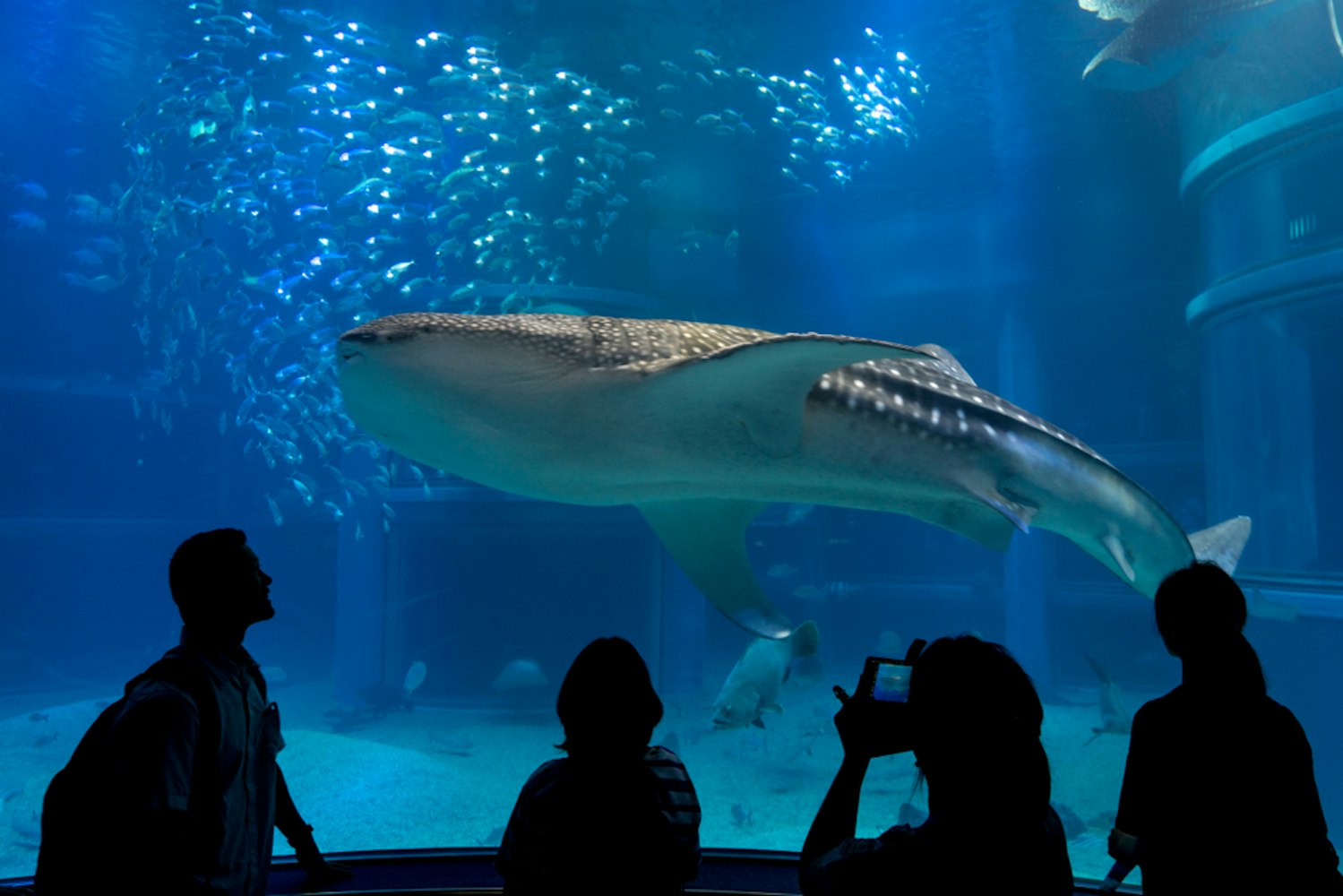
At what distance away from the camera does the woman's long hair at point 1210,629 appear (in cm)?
153

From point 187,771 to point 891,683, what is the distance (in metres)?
1.27

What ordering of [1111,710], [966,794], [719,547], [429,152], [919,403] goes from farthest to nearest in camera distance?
[429,152] → [1111,710] → [719,547] → [919,403] → [966,794]

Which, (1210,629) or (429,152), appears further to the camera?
(429,152)

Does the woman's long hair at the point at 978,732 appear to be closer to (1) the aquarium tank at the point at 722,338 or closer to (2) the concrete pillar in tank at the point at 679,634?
(1) the aquarium tank at the point at 722,338

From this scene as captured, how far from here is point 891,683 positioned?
4.51ft

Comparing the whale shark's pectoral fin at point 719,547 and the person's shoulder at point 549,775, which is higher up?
the whale shark's pectoral fin at point 719,547

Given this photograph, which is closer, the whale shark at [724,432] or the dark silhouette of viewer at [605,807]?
the dark silhouette of viewer at [605,807]

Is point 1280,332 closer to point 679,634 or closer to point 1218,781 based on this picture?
point 1218,781

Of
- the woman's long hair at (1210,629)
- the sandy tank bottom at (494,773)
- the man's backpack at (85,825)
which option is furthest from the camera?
the sandy tank bottom at (494,773)

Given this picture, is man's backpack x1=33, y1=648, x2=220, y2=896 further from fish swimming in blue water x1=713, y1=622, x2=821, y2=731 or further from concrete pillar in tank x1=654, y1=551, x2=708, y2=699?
concrete pillar in tank x1=654, y1=551, x2=708, y2=699

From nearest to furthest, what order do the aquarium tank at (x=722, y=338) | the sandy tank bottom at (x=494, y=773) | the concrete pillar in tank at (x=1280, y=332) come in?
the aquarium tank at (x=722, y=338)
the sandy tank bottom at (x=494, y=773)
the concrete pillar in tank at (x=1280, y=332)

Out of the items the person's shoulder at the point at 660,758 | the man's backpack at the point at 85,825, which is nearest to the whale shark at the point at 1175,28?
the person's shoulder at the point at 660,758

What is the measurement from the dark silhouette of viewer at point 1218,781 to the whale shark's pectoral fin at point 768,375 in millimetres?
853

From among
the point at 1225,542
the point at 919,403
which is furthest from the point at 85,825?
the point at 1225,542
